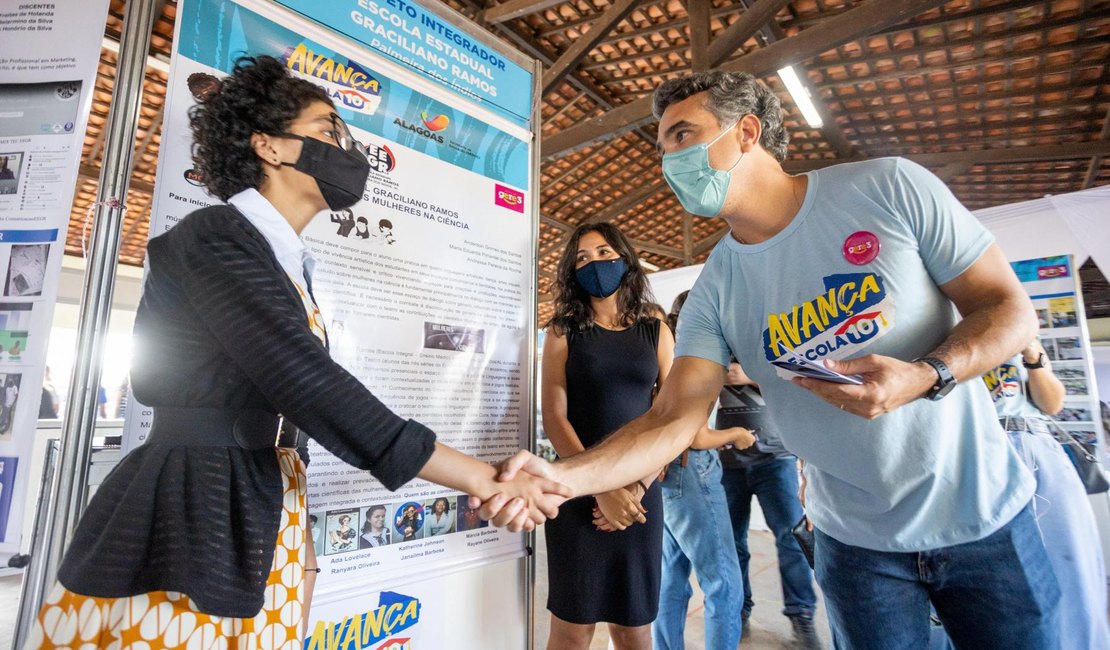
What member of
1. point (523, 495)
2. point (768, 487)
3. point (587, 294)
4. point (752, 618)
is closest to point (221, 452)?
point (523, 495)

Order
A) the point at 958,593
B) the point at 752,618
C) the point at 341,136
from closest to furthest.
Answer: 1. the point at 958,593
2. the point at 341,136
3. the point at 752,618

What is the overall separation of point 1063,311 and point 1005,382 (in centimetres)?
224

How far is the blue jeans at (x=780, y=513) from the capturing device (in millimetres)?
2783

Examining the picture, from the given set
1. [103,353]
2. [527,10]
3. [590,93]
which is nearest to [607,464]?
[103,353]

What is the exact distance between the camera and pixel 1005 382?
1.90 meters

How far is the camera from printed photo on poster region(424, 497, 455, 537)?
5.18 ft

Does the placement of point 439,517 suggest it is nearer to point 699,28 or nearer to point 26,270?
point 26,270

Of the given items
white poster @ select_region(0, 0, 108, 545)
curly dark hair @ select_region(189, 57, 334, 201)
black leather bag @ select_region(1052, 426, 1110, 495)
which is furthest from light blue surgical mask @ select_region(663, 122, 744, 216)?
black leather bag @ select_region(1052, 426, 1110, 495)

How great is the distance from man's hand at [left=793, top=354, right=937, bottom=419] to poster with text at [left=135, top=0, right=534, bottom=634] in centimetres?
108

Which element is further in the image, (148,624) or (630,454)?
(630,454)

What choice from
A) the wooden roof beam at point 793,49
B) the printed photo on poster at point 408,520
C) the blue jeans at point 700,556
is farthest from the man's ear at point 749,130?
the wooden roof beam at point 793,49

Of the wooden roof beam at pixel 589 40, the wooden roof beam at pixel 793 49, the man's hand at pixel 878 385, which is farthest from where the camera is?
the wooden roof beam at pixel 589 40

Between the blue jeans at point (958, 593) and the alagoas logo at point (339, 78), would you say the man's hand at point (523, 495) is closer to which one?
the blue jeans at point (958, 593)

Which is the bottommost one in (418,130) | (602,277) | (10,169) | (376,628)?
(376,628)
